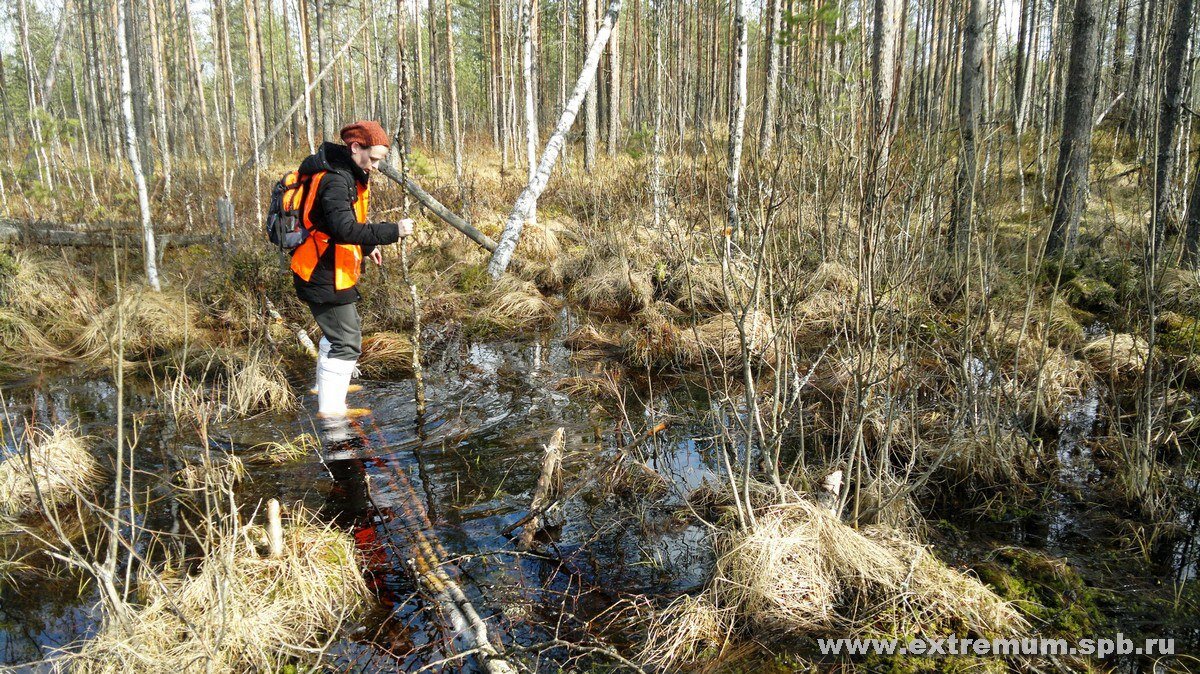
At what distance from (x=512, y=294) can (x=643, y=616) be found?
6.49 m

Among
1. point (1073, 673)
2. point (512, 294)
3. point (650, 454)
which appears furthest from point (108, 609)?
point (512, 294)

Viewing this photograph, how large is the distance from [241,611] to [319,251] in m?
2.72

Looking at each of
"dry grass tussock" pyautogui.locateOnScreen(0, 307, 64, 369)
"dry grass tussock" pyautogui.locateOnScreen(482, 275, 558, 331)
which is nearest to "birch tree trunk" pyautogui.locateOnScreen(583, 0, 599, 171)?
"dry grass tussock" pyautogui.locateOnScreen(482, 275, 558, 331)

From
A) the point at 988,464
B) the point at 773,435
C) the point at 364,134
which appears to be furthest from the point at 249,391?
the point at 988,464

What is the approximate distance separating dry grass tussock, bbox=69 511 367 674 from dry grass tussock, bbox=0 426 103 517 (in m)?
1.49

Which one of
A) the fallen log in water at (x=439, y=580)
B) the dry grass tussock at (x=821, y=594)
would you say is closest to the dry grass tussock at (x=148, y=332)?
the fallen log in water at (x=439, y=580)

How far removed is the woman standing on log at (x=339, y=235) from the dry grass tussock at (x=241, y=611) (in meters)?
2.04

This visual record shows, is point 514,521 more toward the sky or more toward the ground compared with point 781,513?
more toward the ground

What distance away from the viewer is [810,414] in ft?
17.5

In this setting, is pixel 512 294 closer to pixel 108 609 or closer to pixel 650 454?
pixel 650 454

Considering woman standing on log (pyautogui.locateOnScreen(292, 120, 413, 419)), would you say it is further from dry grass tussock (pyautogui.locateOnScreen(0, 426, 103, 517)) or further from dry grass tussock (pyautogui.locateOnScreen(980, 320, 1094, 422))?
dry grass tussock (pyautogui.locateOnScreen(980, 320, 1094, 422))

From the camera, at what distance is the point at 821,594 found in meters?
3.05

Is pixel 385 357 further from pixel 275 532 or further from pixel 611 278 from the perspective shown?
pixel 275 532

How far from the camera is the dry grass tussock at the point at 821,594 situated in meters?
2.92
